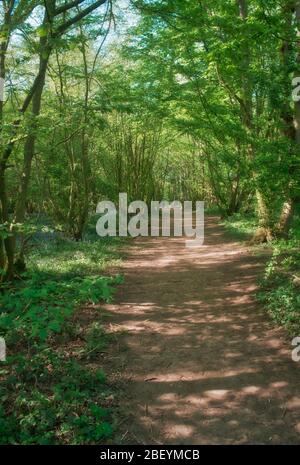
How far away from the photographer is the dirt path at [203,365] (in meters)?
3.07

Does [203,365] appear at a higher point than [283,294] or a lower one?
lower

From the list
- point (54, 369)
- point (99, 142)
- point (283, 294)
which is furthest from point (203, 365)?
point (99, 142)

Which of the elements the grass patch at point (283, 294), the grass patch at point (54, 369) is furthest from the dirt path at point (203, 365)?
the grass patch at point (54, 369)

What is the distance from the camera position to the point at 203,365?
404 cm

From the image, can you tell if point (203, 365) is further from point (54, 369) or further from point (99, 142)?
point (99, 142)

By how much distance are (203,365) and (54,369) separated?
152 centimetres

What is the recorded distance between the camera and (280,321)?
190 inches

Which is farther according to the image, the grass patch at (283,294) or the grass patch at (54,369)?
the grass patch at (283,294)

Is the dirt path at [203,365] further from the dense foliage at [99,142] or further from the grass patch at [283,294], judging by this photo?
the dense foliage at [99,142]

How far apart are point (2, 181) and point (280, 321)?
4228mm

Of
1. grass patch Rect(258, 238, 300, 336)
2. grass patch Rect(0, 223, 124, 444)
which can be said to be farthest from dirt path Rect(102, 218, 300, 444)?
grass patch Rect(0, 223, 124, 444)

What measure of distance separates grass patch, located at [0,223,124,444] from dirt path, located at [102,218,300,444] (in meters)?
0.27

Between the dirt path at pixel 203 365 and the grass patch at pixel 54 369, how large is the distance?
0.27m

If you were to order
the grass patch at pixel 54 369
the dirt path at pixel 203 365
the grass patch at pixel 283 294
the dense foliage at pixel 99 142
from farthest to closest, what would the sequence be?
the grass patch at pixel 283 294, the dense foliage at pixel 99 142, the dirt path at pixel 203 365, the grass patch at pixel 54 369
